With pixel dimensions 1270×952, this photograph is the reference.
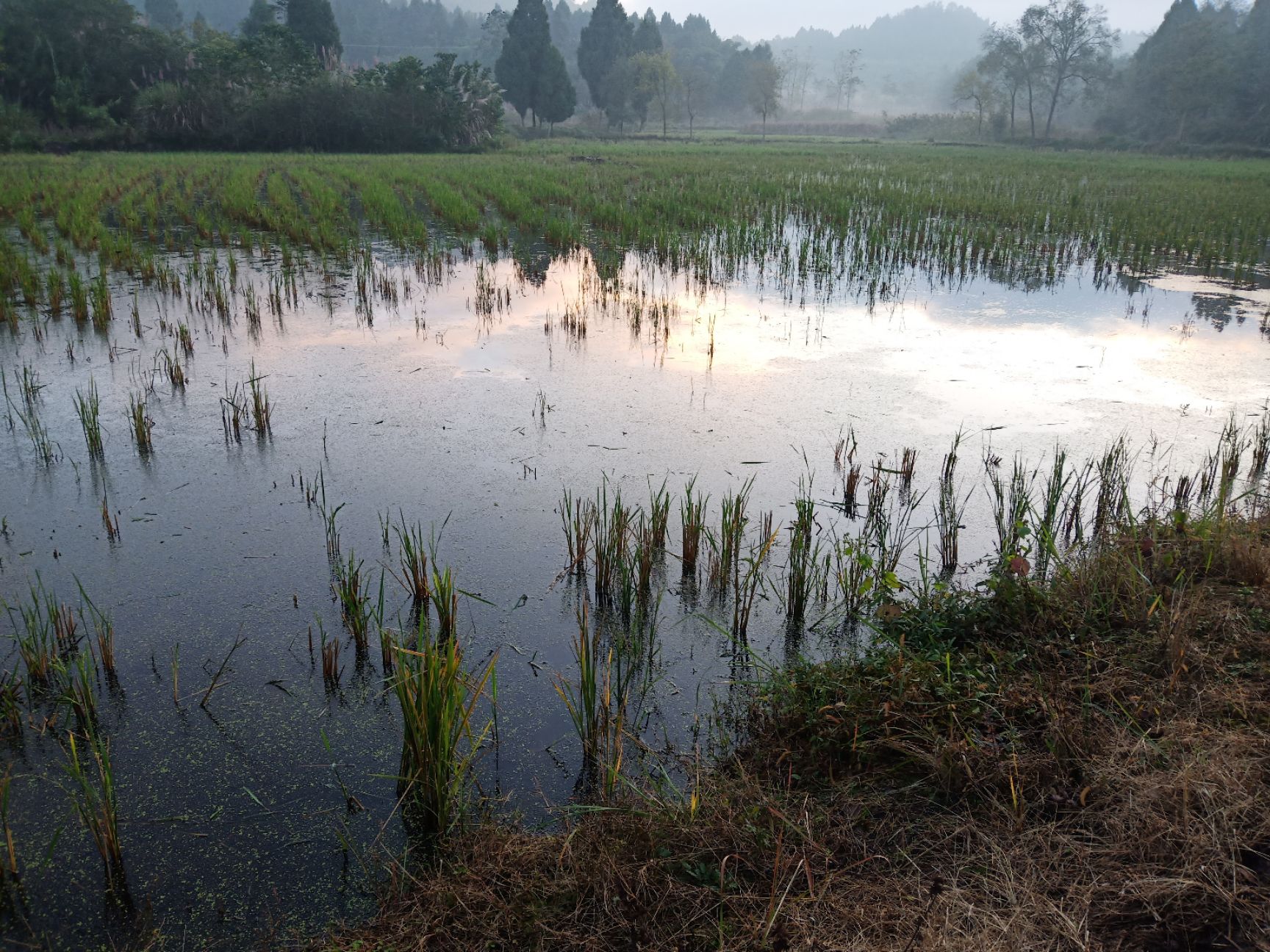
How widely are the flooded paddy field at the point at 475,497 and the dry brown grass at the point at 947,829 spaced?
0.83ft

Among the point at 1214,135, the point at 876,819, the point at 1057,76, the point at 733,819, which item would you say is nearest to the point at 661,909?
the point at 733,819

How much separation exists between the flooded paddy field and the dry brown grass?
25cm

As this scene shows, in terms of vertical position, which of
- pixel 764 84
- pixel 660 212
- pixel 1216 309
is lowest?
pixel 1216 309

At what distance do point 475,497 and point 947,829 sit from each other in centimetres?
273

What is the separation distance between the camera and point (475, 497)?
4.18m

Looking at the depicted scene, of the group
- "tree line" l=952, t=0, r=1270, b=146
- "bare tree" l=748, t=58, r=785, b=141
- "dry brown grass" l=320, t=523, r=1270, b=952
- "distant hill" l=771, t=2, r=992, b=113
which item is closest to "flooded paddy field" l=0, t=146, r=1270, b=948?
"dry brown grass" l=320, t=523, r=1270, b=952

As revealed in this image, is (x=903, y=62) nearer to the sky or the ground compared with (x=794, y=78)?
nearer to the sky

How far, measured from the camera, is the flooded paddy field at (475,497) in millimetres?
2328

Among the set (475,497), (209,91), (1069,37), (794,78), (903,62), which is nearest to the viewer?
(475,497)

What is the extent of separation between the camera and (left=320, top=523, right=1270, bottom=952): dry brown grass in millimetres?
1756

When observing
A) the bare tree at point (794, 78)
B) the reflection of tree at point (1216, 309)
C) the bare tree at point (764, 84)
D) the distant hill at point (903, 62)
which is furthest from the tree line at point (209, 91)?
the distant hill at point (903, 62)

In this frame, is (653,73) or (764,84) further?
(764,84)

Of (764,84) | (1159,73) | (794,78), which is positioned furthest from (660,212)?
(794,78)

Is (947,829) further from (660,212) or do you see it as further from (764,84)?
(764,84)
